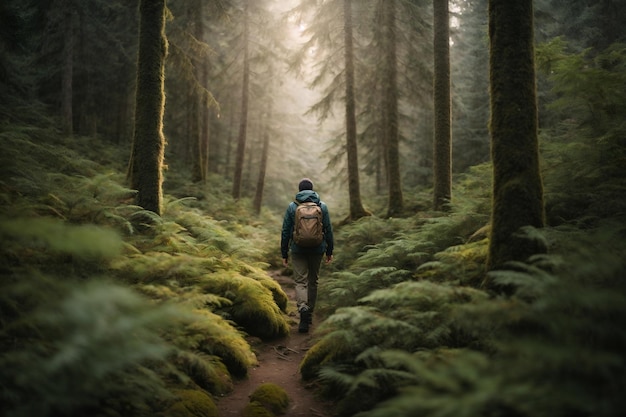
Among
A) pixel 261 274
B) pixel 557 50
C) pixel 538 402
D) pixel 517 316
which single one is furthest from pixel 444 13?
pixel 538 402

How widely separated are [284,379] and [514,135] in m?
5.04

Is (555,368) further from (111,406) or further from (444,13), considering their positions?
(444,13)

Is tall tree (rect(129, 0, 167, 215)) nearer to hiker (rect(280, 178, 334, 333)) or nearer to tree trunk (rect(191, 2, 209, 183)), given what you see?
hiker (rect(280, 178, 334, 333))

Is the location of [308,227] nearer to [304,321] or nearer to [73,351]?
[304,321]

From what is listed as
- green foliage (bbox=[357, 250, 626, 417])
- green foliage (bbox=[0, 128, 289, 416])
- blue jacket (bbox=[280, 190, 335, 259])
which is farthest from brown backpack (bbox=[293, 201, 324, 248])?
green foliage (bbox=[357, 250, 626, 417])

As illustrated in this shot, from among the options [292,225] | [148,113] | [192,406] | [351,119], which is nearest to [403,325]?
[192,406]

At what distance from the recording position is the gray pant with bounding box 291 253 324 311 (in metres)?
7.28

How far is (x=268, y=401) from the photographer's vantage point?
4.41 metres

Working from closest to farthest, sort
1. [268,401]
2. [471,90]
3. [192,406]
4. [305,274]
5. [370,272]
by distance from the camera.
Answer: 1. [192,406]
2. [268,401]
3. [370,272]
4. [305,274]
5. [471,90]

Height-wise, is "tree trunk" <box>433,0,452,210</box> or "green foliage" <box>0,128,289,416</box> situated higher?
"tree trunk" <box>433,0,452,210</box>

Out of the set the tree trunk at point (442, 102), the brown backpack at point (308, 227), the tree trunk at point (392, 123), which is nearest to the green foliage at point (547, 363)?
the brown backpack at point (308, 227)

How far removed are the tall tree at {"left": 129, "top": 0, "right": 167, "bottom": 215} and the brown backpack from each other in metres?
3.63

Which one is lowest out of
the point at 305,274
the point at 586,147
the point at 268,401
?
the point at 268,401

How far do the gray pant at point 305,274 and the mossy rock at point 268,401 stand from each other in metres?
2.64
